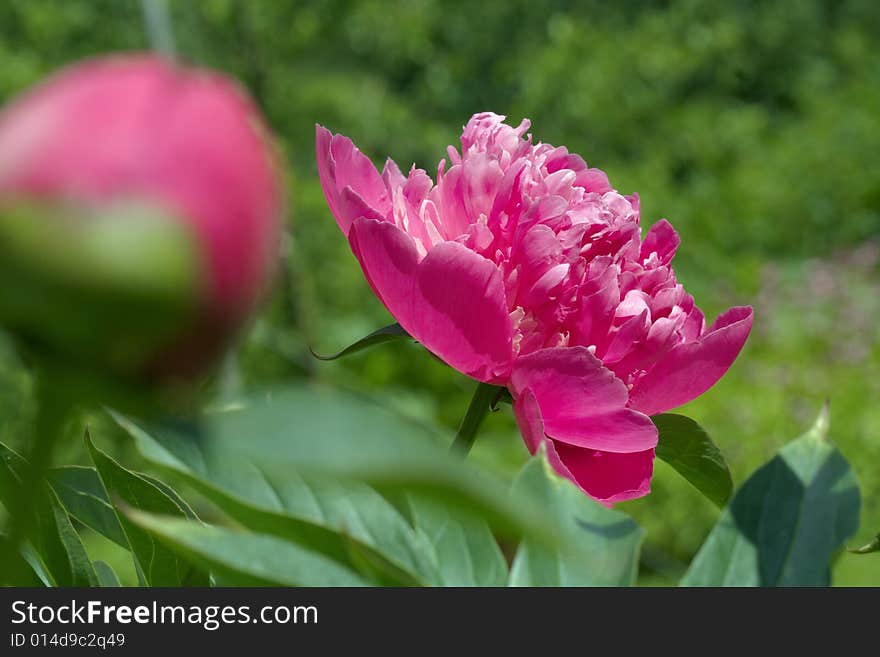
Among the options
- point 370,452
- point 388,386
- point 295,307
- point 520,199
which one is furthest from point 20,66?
point 370,452

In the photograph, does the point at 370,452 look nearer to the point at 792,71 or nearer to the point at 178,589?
the point at 178,589

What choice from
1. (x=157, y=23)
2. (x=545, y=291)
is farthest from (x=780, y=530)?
(x=157, y=23)

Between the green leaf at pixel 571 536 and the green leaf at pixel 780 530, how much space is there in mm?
23

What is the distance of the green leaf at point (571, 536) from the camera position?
32 centimetres

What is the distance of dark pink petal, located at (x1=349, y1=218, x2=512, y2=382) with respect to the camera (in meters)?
0.41

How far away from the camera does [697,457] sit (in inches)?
17.0

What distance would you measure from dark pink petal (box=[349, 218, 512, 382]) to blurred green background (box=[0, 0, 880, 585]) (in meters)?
0.92

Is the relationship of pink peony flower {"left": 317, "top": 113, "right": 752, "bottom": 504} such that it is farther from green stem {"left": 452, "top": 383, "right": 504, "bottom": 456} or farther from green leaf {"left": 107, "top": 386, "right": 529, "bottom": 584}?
green leaf {"left": 107, "top": 386, "right": 529, "bottom": 584}

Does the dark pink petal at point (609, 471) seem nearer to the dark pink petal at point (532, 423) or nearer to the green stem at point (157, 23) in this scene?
the dark pink petal at point (532, 423)

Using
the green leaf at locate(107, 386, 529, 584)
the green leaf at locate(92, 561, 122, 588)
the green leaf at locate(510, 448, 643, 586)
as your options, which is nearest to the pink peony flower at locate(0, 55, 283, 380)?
the green leaf at locate(107, 386, 529, 584)

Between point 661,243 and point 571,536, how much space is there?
0.21 m

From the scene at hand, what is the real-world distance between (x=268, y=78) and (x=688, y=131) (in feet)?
4.55

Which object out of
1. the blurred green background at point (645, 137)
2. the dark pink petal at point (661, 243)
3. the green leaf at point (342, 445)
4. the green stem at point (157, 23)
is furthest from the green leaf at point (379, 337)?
the blurred green background at point (645, 137)

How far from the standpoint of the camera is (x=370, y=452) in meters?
0.17
